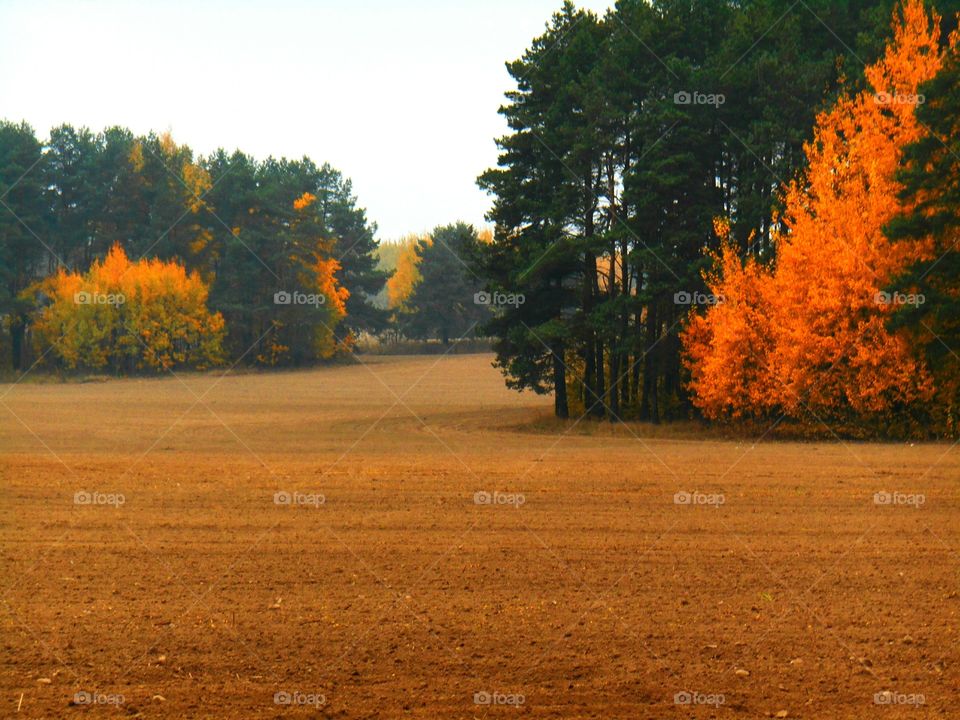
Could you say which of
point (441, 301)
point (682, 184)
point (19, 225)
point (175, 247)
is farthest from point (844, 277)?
point (441, 301)

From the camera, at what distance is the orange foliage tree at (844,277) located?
29641mm

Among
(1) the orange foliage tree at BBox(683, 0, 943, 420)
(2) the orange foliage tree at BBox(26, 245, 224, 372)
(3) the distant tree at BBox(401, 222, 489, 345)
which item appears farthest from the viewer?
(3) the distant tree at BBox(401, 222, 489, 345)

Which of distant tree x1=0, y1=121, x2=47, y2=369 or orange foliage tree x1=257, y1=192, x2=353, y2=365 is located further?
distant tree x1=0, y1=121, x2=47, y2=369

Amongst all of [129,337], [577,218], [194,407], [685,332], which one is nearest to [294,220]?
[129,337]

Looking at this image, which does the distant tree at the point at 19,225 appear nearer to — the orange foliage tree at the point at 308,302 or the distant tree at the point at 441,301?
the orange foliage tree at the point at 308,302

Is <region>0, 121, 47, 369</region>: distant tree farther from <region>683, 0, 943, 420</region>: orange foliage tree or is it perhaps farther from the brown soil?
<region>683, 0, 943, 420</region>: orange foliage tree

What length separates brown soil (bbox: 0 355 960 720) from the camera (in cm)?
855

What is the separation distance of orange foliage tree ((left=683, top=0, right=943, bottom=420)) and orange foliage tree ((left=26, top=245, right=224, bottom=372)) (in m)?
53.9

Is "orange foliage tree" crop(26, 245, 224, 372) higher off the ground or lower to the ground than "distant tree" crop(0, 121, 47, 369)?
lower

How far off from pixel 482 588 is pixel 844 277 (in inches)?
860

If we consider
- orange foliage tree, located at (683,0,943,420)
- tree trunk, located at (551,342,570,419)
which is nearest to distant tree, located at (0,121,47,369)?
tree trunk, located at (551,342,570,419)

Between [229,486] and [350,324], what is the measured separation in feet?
237

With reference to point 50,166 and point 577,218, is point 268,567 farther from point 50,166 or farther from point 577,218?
point 50,166

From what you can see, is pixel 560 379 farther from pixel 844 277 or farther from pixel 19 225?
pixel 19 225
